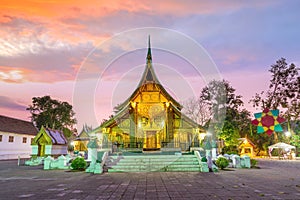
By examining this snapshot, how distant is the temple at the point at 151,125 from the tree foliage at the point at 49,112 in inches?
1195

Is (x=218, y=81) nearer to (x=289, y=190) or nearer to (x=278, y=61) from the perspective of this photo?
(x=278, y=61)

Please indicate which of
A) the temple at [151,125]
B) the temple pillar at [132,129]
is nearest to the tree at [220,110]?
the temple at [151,125]

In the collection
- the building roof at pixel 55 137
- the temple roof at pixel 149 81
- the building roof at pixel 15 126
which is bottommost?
the building roof at pixel 55 137

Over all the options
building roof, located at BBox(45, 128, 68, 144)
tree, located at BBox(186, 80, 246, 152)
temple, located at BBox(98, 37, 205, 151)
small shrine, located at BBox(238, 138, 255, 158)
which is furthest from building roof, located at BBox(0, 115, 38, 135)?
small shrine, located at BBox(238, 138, 255, 158)

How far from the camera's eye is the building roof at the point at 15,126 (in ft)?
92.6

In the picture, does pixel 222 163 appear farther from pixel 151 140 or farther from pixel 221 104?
pixel 221 104

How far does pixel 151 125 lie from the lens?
20.2m

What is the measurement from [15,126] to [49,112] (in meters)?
15.7

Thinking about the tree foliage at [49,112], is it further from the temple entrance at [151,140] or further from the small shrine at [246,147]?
the small shrine at [246,147]

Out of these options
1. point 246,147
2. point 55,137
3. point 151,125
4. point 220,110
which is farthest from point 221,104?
point 55,137

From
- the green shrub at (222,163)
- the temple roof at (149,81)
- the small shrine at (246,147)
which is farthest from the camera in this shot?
the small shrine at (246,147)

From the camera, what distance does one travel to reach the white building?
2730cm

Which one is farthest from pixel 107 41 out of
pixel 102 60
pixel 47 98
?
pixel 47 98

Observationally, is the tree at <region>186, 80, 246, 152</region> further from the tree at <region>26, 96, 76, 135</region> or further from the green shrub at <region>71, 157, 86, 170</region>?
the tree at <region>26, 96, 76, 135</region>
